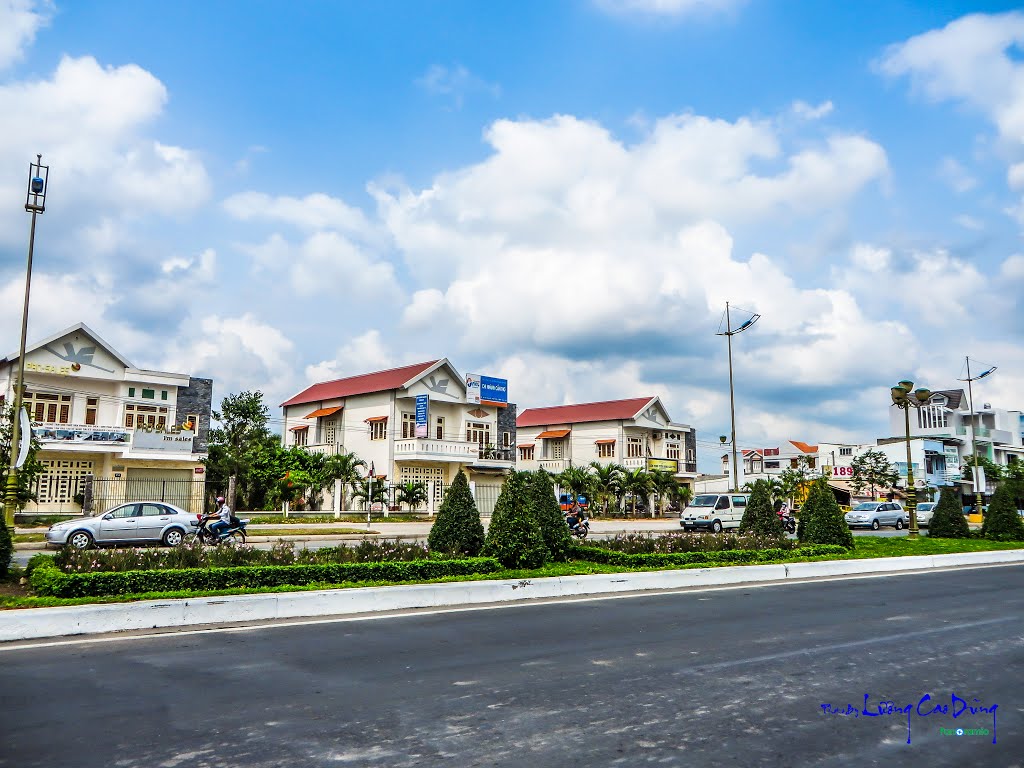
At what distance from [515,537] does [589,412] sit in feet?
151

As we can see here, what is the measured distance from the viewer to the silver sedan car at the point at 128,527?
20578 millimetres

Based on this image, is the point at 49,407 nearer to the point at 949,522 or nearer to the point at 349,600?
the point at 349,600

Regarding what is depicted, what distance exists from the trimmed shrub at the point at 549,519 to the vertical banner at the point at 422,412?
2826 cm

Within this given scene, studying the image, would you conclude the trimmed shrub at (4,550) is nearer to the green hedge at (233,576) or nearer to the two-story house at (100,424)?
the green hedge at (233,576)

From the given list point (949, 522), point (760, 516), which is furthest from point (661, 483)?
point (760, 516)

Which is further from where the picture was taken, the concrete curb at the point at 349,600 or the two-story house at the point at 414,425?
the two-story house at the point at 414,425

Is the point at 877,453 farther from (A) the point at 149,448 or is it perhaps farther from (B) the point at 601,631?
(B) the point at 601,631

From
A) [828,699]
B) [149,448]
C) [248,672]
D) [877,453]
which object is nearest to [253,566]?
[248,672]

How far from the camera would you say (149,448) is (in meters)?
35.5

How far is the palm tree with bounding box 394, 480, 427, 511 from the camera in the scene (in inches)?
1646

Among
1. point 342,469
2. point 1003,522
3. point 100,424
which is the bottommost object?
point 1003,522

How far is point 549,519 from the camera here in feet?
51.2

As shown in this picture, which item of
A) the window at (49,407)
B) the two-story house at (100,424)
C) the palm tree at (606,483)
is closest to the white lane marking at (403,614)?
the two-story house at (100,424)

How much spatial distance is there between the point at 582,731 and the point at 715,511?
3202cm
